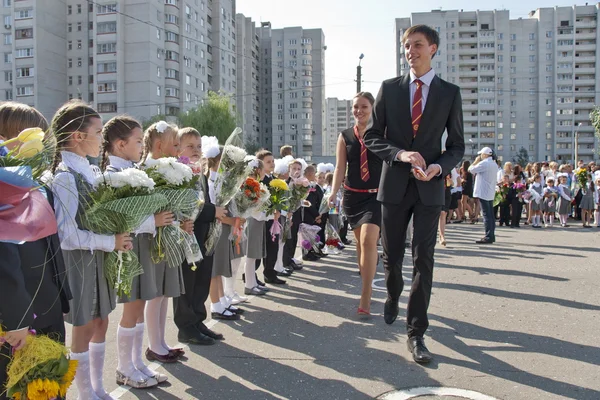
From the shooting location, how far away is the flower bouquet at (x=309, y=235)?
1037cm

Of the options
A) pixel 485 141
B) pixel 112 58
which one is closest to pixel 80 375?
pixel 112 58

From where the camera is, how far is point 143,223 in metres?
3.85

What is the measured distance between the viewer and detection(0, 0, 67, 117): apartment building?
235 feet

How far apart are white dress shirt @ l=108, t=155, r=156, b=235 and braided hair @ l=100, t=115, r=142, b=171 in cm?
13

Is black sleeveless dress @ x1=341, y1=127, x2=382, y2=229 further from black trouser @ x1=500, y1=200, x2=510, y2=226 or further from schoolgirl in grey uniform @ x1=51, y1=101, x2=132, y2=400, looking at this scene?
black trouser @ x1=500, y1=200, x2=510, y2=226

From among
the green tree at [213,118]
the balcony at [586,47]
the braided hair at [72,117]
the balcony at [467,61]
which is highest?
the balcony at [586,47]

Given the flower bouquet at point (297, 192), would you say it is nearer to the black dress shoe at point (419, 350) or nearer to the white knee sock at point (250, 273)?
the white knee sock at point (250, 273)

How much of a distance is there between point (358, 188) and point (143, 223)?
10.3 ft

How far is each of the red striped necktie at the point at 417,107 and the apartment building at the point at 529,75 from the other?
373 feet

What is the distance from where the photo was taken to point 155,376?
4.11 metres

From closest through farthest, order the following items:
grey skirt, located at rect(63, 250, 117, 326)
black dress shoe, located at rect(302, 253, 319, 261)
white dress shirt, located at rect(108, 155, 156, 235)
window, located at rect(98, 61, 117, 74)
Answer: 1. grey skirt, located at rect(63, 250, 117, 326)
2. white dress shirt, located at rect(108, 155, 156, 235)
3. black dress shoe, located at rect(302, 253, 319, 261)
4. window, located at rect(98, 61, 117, 74)

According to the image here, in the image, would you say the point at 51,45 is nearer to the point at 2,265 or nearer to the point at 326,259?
the point at 326,259

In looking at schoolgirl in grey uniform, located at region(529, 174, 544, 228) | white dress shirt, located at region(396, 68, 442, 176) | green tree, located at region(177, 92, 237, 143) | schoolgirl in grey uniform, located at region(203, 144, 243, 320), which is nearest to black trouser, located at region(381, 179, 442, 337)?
Result: white dress shirt, located at region(396, 68, 442, 176)

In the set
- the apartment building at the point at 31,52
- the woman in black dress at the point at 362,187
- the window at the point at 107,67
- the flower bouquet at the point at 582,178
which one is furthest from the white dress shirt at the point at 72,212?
the apartment building at the point at 31,52
